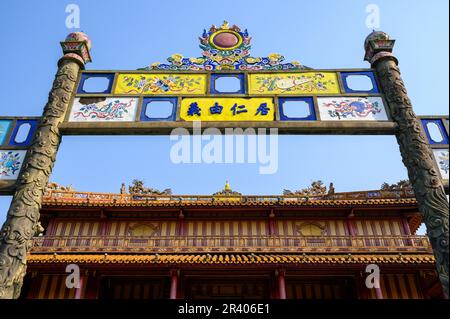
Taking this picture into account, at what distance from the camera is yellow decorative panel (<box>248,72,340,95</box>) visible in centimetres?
Result: 638

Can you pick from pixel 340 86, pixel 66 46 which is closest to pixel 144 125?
pixel 66 46

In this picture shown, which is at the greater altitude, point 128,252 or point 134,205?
Result: point 134,205

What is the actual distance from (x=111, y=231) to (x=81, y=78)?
10523 millimetres

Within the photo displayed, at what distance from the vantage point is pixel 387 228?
15750mm

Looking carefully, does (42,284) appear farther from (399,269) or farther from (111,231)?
(399,269)

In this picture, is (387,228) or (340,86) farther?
(387,228)

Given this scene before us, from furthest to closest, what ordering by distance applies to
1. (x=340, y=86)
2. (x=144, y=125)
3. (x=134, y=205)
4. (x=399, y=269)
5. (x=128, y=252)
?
(x=134, y=205), (x=128, y=252), (x=399, y=269), (x=340, y=86), (x=144, y=125)

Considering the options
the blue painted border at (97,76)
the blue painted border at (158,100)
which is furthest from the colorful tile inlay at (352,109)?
the blue painted border at (97,76)

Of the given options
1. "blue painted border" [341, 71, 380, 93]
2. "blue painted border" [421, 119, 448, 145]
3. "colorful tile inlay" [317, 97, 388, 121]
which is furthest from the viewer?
"blue painted border" [341, 71, 380, 93]

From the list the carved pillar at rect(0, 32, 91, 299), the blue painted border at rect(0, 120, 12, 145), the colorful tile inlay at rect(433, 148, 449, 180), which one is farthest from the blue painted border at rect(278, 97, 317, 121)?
the blue painted border at rect(0, 120, 12, 145)

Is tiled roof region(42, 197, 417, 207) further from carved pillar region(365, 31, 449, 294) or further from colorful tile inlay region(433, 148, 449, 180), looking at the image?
colorful tile inlay region(433, 148, 449, 180)

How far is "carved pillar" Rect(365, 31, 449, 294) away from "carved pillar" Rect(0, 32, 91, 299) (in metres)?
5.21

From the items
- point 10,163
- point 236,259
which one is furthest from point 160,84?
point 236,259

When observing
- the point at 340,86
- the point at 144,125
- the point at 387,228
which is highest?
the point at 387,228
